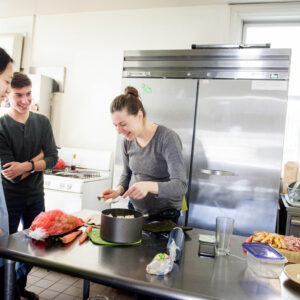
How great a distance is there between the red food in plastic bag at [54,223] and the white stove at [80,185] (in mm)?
1505

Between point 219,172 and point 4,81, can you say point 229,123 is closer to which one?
point 219,172

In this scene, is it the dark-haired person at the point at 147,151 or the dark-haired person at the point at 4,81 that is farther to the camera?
A: the dark-haired person at the point at 147,151

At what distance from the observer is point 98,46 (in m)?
3.78

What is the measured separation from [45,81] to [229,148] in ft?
7.68

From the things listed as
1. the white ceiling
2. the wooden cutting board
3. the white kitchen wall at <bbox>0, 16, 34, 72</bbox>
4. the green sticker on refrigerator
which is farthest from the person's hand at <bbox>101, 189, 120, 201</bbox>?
the white kitchen wall at <bbox>0, 16, 34, 72</bbox>

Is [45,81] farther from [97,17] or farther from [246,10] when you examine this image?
[246,10]

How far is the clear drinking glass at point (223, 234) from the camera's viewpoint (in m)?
1.29

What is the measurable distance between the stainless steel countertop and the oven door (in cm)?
157

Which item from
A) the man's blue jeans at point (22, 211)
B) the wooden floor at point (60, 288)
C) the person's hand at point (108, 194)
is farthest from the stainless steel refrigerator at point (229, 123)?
the man's blue jeans at point (22, 211)

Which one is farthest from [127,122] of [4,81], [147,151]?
[4,81]

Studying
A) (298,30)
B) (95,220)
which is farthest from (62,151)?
(298,30)

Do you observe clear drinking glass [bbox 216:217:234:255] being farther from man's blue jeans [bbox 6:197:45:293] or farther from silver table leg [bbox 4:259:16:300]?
man's blue jeans [bbox 6:197:45:293]

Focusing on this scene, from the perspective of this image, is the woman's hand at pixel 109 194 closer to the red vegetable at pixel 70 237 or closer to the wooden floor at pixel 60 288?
the red vegetable at pixel 70 237

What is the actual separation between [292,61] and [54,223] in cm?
295
